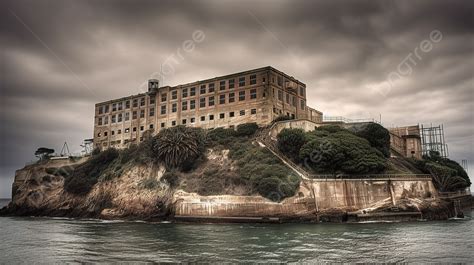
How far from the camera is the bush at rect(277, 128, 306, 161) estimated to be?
63.0 meters

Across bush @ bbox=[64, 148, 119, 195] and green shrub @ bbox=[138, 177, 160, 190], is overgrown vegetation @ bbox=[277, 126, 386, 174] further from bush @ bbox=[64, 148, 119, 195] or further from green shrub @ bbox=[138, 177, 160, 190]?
A: bush @ bbox=[64, 148, 119, 195]

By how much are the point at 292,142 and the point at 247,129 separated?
40.0ft

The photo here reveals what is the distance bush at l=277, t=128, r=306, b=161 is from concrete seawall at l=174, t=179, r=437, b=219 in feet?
30.2

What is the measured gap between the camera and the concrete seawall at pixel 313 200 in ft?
173

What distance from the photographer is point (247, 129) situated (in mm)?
72875

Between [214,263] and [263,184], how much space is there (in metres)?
29.3

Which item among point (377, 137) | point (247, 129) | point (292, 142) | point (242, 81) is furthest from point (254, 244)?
point (242, 81)

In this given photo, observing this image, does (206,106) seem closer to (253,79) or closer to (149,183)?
(253,79)

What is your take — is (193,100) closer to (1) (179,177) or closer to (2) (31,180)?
(1) (179,177)

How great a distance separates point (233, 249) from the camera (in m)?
31.7

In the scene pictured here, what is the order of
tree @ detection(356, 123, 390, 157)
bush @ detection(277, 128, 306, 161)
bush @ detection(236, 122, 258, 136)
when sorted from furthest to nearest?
bush @ detection(236, 122, 258, 136) → tree @ detection(356, 123, 390, 157) → bush @ detection(277, 128, 306, 161)

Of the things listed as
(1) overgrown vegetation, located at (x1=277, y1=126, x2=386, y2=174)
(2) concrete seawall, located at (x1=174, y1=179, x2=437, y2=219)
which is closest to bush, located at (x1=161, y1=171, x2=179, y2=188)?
(2) concrete seawall, located at (x1=174, y1=179, x2=437, y2=219)

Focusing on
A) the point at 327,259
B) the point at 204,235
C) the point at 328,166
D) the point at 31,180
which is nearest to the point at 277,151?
the point at 328,166

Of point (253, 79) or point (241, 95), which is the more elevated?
point (253, 79)
